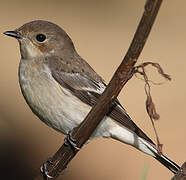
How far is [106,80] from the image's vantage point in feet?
9.68

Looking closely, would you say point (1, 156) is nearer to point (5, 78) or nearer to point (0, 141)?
point (0, 141)

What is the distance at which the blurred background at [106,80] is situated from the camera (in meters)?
2.77

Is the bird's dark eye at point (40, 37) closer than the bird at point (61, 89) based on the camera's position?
No

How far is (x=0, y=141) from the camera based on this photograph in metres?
2.86

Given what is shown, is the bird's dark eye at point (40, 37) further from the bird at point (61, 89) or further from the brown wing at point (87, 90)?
the brown wing at point (87, 90)

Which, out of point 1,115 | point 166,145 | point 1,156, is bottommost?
point 1,156

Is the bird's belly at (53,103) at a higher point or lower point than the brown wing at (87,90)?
lower

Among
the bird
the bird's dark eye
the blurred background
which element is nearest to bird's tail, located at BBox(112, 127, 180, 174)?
the bird

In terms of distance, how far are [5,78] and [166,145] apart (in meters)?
0.95

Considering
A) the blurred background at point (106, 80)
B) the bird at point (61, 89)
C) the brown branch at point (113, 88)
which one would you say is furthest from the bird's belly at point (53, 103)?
the blurred background at point (106, 80)

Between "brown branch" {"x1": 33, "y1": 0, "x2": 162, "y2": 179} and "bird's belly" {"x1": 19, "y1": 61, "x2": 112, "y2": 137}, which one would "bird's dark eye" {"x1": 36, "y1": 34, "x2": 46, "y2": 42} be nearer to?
"bird's belly" {"x1": 19, "y1": 61, "x2": 112, "y2": 137}

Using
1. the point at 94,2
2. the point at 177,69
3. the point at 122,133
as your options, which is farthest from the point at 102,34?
the point at 122,133

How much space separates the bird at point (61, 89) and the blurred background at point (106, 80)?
0.46 meters

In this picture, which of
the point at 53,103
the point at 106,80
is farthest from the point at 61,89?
the point at 106,80
